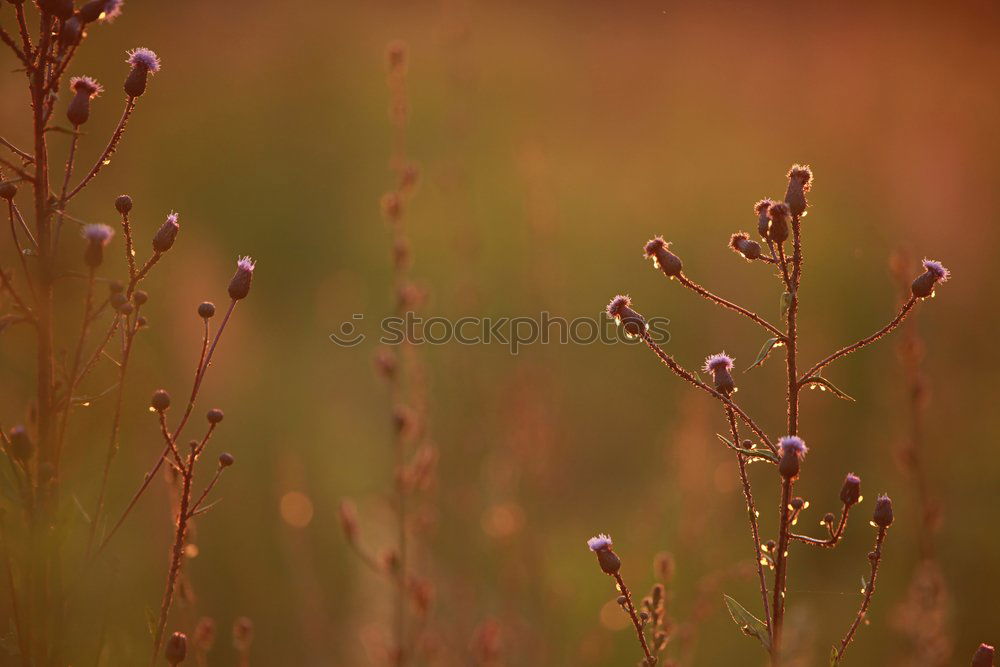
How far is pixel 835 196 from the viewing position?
20.7 feet

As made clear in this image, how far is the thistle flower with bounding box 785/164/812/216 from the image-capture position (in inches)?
62.7

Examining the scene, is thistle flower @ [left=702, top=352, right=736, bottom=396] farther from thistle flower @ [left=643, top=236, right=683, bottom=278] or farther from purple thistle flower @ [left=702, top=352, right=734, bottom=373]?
thistle flower @ [left=643, top=236, right=683, bottom=278]

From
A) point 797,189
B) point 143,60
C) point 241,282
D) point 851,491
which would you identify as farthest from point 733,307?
point 143,60

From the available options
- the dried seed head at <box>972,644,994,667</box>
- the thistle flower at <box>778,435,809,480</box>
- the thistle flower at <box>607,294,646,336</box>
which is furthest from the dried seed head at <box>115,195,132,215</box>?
the dried seed head at <box>972,644,994,667</box>

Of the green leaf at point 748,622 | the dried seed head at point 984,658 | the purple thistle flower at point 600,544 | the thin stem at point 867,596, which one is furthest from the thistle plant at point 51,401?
the dried seed head at point 984,658

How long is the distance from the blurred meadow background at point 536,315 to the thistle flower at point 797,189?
1188 millimetres

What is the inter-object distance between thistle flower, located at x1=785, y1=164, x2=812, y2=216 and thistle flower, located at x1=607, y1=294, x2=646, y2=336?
37 cm

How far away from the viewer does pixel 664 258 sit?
175 centimetres

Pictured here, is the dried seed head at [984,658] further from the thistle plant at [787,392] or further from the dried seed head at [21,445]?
the dried seed head at [21,445]

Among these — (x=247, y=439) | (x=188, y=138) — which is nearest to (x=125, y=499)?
(x=247, y=439)

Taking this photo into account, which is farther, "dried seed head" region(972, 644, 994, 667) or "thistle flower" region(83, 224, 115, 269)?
"dried seed head" region(972, 644, 994, 667)

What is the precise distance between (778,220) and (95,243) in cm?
132

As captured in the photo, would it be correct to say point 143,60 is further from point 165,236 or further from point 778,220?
point 778,220

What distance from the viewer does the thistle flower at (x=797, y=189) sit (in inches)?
62.7
